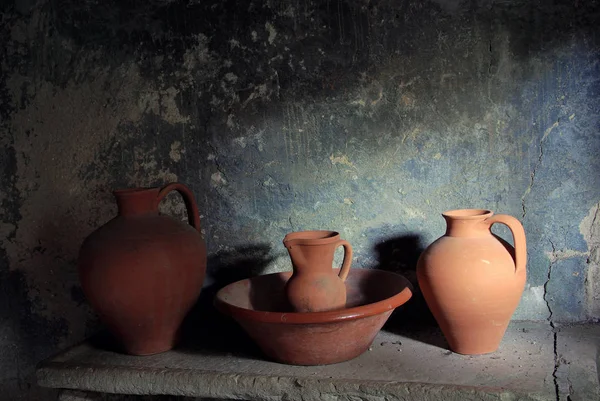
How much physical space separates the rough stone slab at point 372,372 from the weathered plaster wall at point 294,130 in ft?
1.03

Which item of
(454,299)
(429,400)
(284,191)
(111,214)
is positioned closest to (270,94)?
(284,191)

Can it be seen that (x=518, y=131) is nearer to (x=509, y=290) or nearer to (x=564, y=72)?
(x=564, y=72)

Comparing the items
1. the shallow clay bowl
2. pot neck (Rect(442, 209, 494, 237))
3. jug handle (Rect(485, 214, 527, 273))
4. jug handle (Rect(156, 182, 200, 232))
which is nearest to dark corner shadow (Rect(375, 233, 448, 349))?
the shallow clay bowl

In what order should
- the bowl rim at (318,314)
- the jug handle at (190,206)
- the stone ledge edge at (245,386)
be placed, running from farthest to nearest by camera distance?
1. the jug handle at (190,206)
2. the bowl rim at (318,314)
3. the stone ledge edge at (245,386)

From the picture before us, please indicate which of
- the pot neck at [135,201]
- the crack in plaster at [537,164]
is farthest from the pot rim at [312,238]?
the crack in plaster at [537,164]

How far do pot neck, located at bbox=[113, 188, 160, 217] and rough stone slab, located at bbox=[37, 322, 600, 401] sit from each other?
1.68 ft

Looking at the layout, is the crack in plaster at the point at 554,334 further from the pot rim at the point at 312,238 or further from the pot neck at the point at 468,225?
the pot rim at the point at 312,238

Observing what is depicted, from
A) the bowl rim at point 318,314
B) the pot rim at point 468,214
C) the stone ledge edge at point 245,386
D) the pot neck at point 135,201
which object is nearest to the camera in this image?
the stone ledge edge at point 245,386

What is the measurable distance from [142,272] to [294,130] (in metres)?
0.81

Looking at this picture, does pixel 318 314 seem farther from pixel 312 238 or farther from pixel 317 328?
pixel 312 238

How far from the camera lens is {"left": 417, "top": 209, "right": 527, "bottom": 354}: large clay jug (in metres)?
1.96

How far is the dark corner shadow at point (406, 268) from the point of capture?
94.3 inches

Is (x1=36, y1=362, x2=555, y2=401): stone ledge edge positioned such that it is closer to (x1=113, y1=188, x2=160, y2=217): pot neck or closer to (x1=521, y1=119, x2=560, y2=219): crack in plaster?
(x1=113, y1=188, x2=160, y2=217): pot neck

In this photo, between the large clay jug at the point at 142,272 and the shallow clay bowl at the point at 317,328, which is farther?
the large clay jug at the point at 142,272
